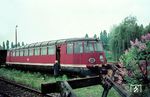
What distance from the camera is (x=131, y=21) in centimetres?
5369

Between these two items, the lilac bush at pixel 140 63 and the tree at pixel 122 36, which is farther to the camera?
the tree at pixel 122 36

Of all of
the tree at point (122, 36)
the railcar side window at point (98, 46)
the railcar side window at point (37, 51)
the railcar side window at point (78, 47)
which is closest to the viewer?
the railcar side window at point (78, 47)

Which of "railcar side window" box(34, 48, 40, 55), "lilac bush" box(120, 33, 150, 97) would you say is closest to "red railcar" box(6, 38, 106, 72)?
"railcar side window" box(34, 48, 40, 55)

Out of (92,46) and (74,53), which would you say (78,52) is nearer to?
(74,53)

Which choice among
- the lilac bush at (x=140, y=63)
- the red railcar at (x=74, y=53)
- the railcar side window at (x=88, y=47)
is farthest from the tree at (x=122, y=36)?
the lilac bush at (x=140, y=63)

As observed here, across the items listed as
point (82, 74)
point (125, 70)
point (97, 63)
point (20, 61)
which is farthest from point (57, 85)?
point (20, 61)

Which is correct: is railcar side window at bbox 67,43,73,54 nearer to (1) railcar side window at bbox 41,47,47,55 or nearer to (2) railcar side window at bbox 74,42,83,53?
(2) railcar side window at bbox 74,42,83,53

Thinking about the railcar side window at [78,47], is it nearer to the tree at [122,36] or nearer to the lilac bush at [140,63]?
the lilac bush at [140,63]

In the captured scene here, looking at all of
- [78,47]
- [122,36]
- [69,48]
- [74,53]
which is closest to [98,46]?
[78,47]

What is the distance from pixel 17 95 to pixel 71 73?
21.7 feet

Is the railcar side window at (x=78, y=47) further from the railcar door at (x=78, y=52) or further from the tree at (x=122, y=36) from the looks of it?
the tree at (x=122, y=36)

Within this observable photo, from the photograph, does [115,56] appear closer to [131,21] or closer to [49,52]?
[131,21]

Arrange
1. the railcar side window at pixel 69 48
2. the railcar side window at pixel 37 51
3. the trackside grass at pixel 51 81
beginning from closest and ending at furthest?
the trackside grass at pixel 51 81, the railcar side window at pixel 69 48, the railcar side window at pixel 37 51

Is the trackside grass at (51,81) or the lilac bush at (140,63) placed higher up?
the lilac bush at (140,63)
